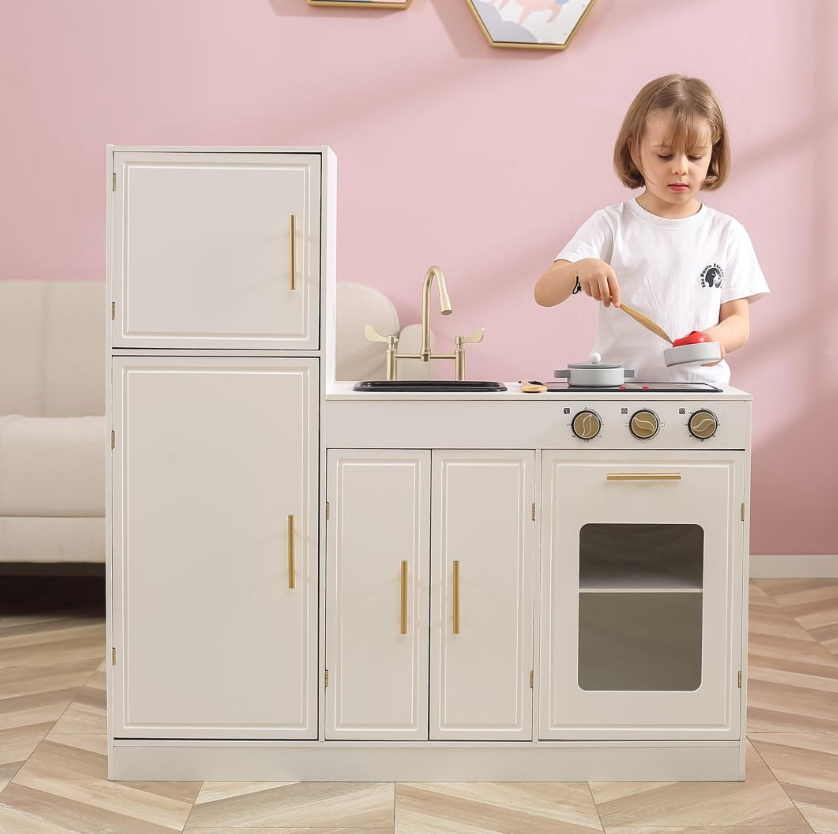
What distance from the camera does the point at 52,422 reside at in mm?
2775

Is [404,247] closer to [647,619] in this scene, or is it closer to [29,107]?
[29,107]

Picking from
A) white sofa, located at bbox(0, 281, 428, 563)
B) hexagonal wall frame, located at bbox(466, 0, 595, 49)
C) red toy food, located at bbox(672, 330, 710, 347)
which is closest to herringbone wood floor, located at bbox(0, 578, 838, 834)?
red toy food, located at bbox(672, 330, 710, 347)

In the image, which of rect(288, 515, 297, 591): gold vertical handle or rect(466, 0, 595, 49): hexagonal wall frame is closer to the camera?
rect(288, 515, 297, 591): gold vertical handle

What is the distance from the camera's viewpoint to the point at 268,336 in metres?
1.76

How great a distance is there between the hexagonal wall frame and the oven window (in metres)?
1.89

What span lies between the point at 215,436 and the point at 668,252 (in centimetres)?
97

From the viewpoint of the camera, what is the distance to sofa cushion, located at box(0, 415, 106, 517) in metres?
2.64

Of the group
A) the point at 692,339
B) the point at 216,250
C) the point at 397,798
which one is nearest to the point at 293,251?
the point at 216,250

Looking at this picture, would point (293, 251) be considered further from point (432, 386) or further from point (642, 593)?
point (642, 593)

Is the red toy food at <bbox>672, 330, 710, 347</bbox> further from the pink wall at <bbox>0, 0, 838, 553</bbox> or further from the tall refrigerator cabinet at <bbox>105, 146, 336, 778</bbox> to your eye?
the pink wall at <bbox>0, 0, 838, 553</bbox>

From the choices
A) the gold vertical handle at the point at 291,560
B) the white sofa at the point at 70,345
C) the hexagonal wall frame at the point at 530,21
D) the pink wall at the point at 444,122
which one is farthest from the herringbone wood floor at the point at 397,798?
the hexagonal wall frame at the point at 530,21

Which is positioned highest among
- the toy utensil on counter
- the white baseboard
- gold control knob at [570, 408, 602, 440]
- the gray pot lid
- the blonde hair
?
the blonde hair

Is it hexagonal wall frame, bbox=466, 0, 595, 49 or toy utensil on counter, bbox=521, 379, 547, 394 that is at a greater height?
hexagonal wall frame, bbox=466, 0, 595, 49

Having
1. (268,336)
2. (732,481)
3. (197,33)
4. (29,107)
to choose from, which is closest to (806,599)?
(732,481)
